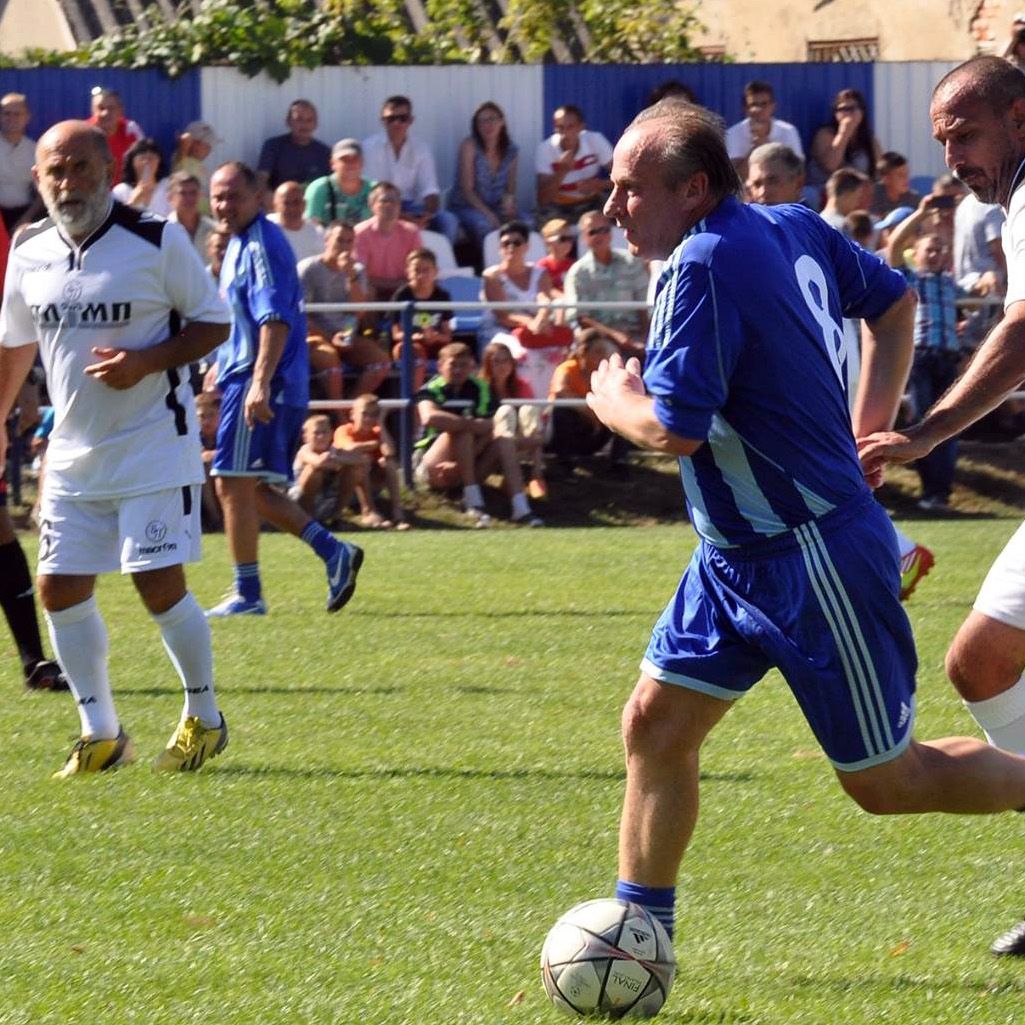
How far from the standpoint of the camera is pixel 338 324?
1587 centimetres

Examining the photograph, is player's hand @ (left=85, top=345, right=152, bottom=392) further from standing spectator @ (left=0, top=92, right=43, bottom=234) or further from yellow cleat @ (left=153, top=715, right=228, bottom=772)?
standing spectator @ (left=0, top=92, right=43, bottom=234)

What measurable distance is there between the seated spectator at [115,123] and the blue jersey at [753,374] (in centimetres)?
1263

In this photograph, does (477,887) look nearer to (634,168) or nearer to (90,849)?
(90,849)

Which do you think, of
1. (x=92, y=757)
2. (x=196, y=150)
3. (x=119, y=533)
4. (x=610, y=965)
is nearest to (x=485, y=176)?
(x=196, y=150)

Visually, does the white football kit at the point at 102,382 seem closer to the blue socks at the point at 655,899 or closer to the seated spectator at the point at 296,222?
the blue socks at the point at 655,899

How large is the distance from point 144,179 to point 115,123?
0.69m

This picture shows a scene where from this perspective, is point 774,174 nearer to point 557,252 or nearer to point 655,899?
point 655,899

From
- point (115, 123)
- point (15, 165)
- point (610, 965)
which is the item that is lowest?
point (15, 165)

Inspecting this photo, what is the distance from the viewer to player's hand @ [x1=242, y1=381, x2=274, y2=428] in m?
10.2

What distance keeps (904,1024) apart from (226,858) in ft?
7.37

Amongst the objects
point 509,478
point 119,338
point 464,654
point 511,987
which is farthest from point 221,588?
point 511,987

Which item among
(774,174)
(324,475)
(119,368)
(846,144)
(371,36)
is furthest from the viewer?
(371,36)

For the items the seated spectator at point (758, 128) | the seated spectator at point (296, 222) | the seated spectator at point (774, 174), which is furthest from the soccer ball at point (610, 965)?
the seated spectator at point (758, 128)

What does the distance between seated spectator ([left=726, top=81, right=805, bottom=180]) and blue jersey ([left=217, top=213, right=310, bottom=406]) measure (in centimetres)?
718
